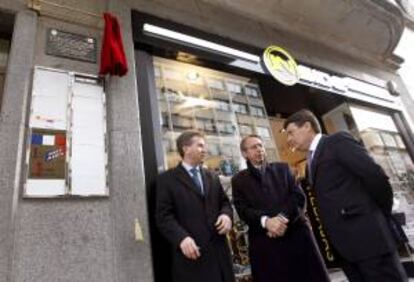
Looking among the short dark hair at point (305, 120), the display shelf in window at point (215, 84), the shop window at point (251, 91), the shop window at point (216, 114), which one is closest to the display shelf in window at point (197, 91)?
the shop window at point (216, 114)

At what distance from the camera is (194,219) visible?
7.99 ft

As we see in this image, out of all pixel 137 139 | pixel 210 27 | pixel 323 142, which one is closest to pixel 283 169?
pixel 323 142

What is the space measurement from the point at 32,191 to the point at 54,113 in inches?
26.7

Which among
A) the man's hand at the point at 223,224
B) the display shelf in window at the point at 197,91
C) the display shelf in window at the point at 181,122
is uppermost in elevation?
the display shelf in window at the point at 197,91

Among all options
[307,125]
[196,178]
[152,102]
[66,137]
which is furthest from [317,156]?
[66,137]

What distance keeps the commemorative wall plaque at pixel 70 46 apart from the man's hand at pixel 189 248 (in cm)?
197

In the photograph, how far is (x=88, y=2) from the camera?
3.47 meters

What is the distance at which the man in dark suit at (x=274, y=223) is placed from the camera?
2.51 metres

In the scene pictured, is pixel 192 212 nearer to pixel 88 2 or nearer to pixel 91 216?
pixel 91 216

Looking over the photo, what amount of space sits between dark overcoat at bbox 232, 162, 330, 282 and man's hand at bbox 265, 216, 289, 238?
102mm

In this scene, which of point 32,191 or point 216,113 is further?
point 216,113

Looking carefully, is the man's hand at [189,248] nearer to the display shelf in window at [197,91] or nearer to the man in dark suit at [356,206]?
the man in dark suit at [356,206]

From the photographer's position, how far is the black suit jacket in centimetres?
200

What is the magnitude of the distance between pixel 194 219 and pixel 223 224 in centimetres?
22
